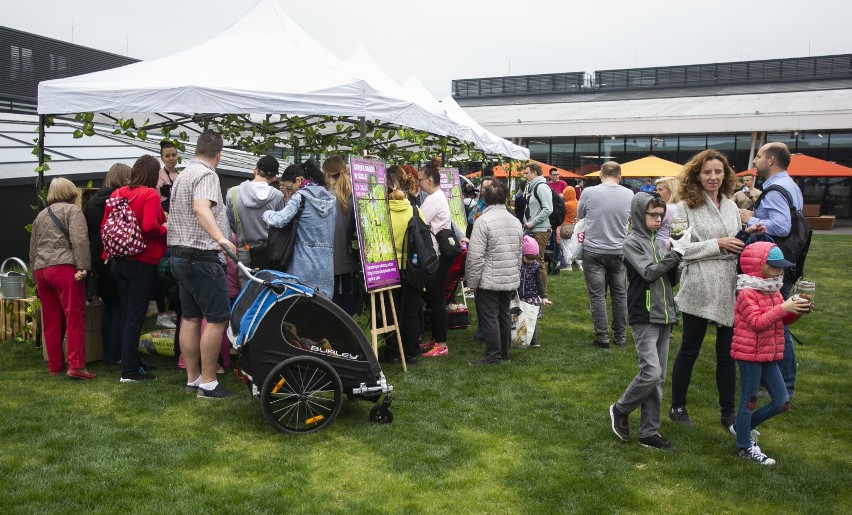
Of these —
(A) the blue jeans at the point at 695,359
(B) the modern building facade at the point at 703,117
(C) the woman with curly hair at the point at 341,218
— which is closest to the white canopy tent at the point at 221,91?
(C) the woman with curly hair at the point at 341,218

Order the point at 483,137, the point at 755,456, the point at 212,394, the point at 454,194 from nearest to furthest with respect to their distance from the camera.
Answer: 1. the point at 755,456
2. the point at 212,394
3. the point at 454,194
4. the point at 483,137

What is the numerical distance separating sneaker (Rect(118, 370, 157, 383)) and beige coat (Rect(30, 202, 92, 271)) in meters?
0.94

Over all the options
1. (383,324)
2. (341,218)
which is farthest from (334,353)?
(341,218)

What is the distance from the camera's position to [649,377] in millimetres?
4719

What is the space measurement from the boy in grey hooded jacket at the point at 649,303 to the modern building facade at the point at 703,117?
25930 millimetres

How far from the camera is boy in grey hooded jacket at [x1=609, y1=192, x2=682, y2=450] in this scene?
4.67m

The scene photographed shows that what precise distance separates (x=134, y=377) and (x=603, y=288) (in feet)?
15.4

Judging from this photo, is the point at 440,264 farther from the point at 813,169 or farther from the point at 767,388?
the point at 813,169

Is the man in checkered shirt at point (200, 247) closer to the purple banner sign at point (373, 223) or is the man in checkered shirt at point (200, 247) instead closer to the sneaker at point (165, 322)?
the purple banner sign at point (373, 223)

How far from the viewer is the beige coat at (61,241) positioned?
238 inches

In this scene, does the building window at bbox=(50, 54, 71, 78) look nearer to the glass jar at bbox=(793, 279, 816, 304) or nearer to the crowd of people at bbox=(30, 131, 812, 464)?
the crowd of people at bbox=(30, 131, 812, 464)

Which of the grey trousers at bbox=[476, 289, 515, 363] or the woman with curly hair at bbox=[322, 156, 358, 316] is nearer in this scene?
the woman with curly hair at bbox=[322, 156, 358, 316]

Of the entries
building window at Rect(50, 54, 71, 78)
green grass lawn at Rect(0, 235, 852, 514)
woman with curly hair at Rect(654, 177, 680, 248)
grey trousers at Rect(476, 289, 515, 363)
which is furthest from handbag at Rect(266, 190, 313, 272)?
building window at Rect(50, 54, 71, 78)

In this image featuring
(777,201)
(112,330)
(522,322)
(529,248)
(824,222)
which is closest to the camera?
(777,201)
